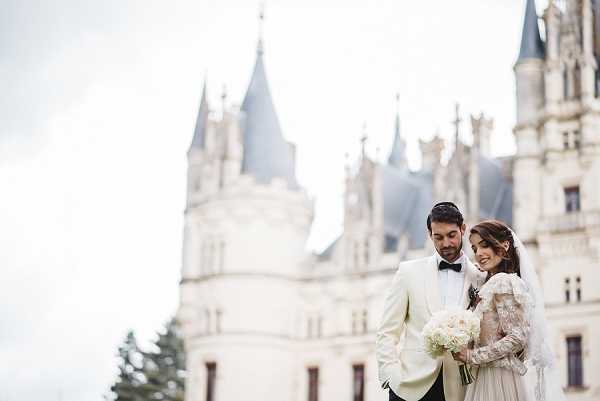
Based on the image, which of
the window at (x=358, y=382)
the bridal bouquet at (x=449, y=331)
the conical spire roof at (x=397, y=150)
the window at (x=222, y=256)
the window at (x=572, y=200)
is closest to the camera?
the bridal bouquet at (x=449, y=331)

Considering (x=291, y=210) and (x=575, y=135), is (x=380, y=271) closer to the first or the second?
(x=291, y=210)

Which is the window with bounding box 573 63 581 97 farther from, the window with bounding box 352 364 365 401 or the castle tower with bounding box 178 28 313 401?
the window with bounding box 352 364 365 401

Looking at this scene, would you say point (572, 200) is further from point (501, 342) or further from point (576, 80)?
point (501, 342)

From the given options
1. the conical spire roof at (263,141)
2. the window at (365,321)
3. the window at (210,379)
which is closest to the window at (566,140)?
the window at (365,321)

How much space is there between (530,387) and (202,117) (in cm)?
3517

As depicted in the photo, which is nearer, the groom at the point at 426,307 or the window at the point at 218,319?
the groom at the point at 426,307

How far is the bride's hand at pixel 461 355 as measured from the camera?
6312 millimetres

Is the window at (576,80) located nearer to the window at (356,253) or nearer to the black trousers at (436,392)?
the window at (356,253)

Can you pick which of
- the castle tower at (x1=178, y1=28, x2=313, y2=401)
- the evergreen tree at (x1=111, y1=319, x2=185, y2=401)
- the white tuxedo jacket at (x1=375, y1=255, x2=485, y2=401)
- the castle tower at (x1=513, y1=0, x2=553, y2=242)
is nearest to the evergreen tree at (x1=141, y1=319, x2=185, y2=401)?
the evergreen tree at (x1=111, y1=319, x2=185, y2=401)

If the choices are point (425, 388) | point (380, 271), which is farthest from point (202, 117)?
point (425, 388)

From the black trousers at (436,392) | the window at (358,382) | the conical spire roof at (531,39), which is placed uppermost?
the conical spire roof at (531,39)

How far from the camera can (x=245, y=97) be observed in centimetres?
3919

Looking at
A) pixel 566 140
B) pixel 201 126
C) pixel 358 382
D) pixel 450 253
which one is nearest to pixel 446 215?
pixel 450 253

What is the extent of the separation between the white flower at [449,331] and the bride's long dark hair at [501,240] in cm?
46
